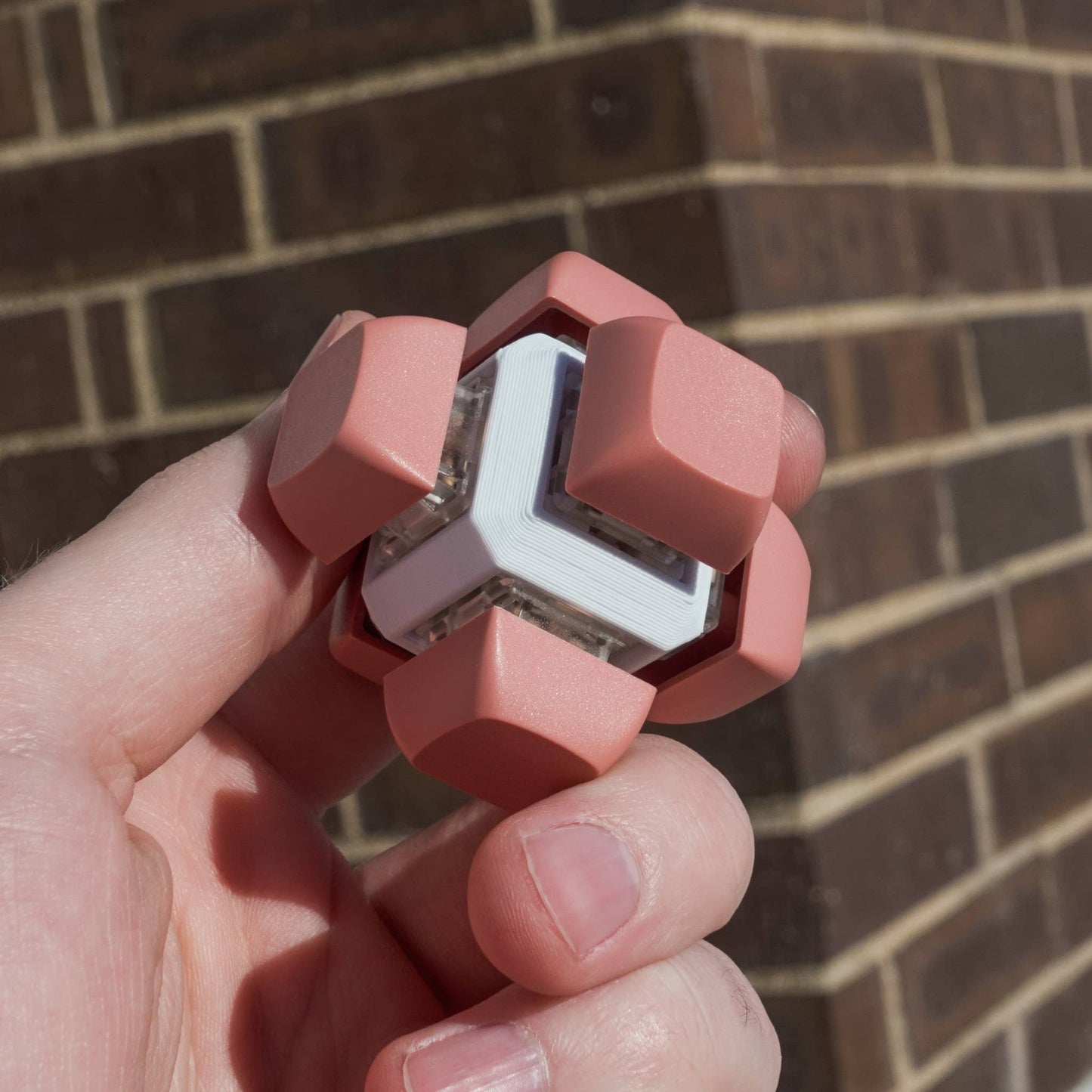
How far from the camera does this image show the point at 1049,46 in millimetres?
937

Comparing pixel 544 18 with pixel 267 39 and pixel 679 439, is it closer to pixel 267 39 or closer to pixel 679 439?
pixel 267 39

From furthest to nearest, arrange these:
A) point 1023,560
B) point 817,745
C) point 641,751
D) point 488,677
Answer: point 1023,560, point 817,745, point 641,751, point 488,677

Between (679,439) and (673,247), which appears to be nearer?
(679,439)

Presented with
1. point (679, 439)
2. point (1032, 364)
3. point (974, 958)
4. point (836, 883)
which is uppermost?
point (679, 439)

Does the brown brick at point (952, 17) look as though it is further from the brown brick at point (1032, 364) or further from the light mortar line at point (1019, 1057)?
the light mortar line at point (1019, 1057)

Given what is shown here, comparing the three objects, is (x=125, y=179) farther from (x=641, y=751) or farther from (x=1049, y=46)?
(x=1049, y=46)

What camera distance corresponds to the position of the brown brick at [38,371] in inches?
30.7

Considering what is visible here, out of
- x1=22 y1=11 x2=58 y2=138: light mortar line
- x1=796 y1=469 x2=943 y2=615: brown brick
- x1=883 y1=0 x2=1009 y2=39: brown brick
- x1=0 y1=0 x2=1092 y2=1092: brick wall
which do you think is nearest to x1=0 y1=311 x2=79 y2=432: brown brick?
x1=0 y1=0 x2=1092 y2=1092: brick wall

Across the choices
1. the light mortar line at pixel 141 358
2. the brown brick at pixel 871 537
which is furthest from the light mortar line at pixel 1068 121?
the light mortar line at pixel 141 358

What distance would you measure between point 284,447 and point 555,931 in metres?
0.22

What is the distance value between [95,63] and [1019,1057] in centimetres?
91

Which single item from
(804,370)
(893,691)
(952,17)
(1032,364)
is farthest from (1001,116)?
(893,691)

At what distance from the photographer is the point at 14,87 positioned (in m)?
0.77

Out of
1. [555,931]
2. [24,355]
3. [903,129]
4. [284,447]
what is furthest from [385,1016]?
[903,129]
